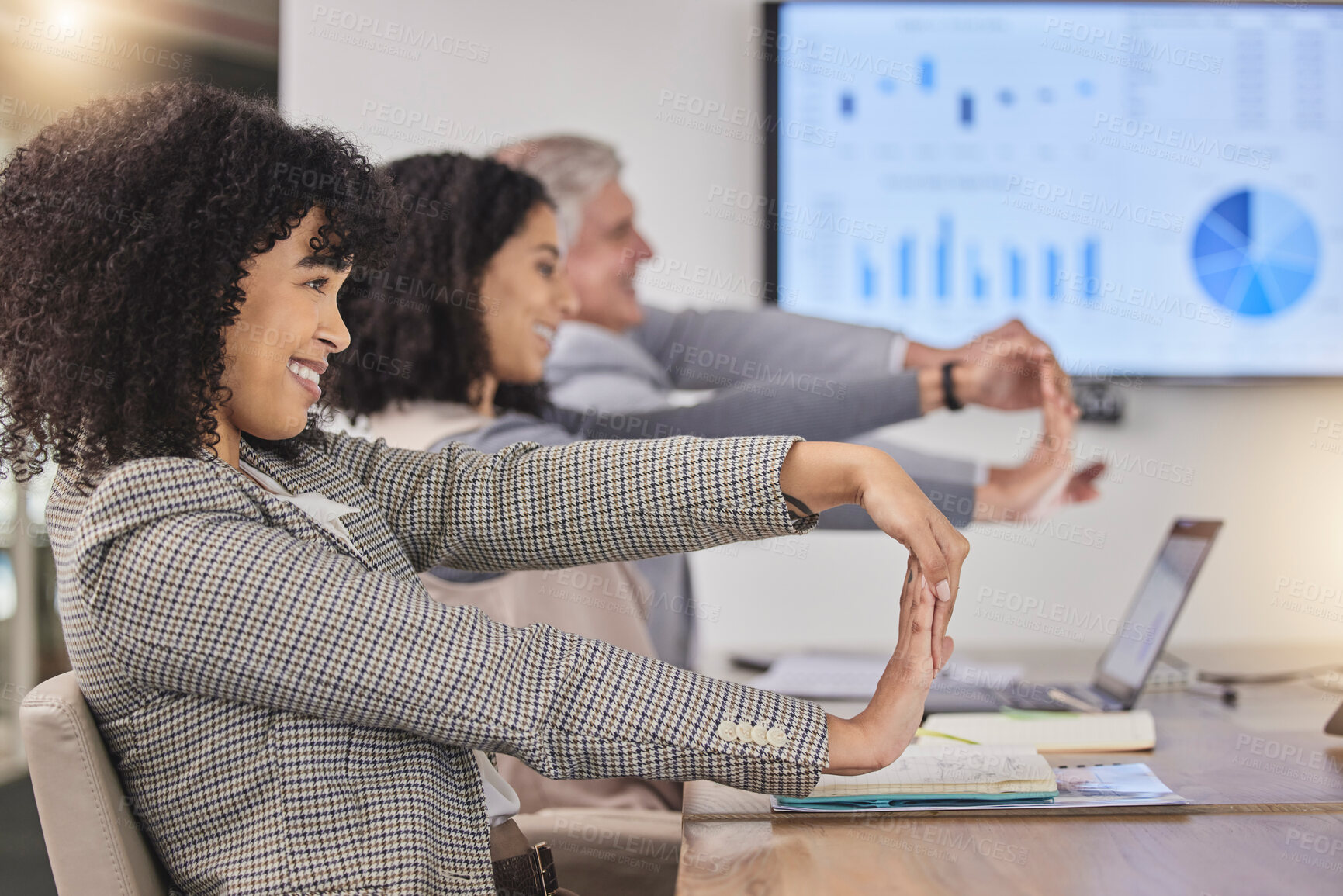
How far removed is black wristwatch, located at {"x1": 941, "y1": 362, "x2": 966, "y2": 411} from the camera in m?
1.76

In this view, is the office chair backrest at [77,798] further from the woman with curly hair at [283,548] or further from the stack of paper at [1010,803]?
the stack of paper at [1010,803]

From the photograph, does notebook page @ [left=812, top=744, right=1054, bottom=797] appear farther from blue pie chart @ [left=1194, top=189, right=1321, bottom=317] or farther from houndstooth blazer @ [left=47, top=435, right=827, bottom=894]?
blue pie chart @ [left=1194, top=189, right=1321, bottom=317]

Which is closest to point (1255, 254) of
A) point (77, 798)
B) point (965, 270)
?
point (965, 270)

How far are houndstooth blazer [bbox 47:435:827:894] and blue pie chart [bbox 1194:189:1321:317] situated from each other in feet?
5.64

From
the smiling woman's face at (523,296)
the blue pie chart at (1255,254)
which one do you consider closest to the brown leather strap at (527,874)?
the smiling woman's face at (523,296)

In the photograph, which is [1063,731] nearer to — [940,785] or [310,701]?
[940,785]

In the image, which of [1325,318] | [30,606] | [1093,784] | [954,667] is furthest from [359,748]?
[30,606]

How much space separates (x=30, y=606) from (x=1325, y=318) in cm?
338

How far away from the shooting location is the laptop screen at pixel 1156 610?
4.63 ft

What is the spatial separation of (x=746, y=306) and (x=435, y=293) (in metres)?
0.68

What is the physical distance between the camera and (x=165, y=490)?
76 cm

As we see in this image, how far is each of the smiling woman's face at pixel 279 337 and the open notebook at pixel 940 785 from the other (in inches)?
21.6

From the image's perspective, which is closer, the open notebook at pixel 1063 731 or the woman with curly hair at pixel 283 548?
the woman with curly hair at pixel 283 548

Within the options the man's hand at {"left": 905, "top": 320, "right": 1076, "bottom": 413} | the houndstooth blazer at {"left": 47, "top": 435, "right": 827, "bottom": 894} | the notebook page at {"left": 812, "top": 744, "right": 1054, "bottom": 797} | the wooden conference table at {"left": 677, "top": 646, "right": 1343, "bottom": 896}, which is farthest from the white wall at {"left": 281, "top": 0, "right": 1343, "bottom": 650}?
the houndstooth blazer at {"left": 47, "top": 435, "right": 827, "bottom": 894}
